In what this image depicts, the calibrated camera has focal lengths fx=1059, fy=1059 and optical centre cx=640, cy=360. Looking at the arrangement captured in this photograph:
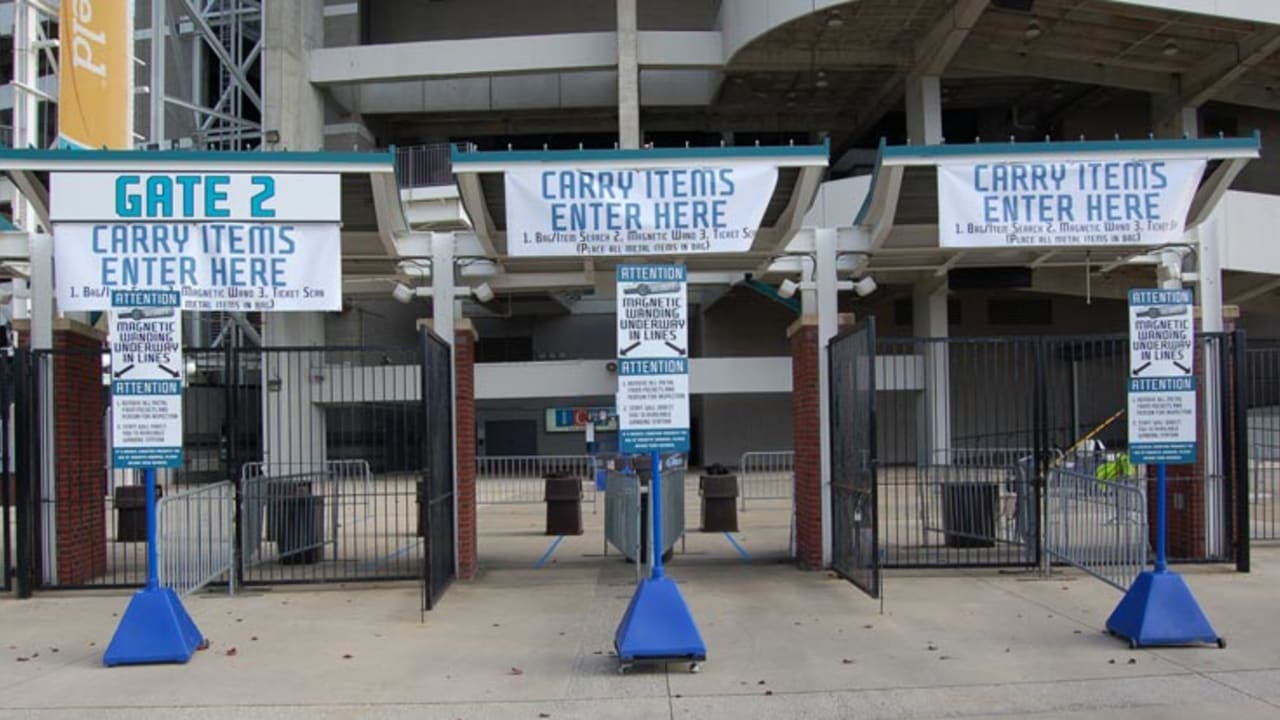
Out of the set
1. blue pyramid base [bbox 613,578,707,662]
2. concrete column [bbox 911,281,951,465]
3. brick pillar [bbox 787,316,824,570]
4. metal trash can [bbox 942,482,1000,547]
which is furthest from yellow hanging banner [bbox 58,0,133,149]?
concrete column [bbox 911,281,951,465]

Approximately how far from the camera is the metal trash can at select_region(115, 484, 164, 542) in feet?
49.0

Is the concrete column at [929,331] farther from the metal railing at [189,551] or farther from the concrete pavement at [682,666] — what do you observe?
the metal railing at [189,551]

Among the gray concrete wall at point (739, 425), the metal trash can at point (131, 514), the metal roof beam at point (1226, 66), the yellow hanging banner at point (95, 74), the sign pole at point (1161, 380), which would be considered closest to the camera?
the sign pole at point (1161, 380)

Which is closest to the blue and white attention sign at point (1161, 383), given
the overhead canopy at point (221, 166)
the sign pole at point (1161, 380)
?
the sign pole at point (1161, 380)

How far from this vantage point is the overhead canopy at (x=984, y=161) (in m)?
10.5

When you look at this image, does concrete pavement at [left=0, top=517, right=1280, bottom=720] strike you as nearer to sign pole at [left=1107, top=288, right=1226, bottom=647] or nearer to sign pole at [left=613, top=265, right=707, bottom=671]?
sign pole at [left=613, top=265, right=707, bottom=671]

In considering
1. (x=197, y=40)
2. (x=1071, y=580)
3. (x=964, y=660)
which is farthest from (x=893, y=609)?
(x=197, y=40)

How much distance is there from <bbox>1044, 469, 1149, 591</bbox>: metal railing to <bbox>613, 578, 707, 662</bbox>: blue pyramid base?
158 inches

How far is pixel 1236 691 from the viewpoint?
22.8 ft

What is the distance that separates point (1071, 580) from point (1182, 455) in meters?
2.84

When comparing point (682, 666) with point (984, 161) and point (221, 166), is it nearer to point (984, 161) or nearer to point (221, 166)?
point (984, 161)

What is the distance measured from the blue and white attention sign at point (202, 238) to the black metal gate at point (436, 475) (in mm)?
1295

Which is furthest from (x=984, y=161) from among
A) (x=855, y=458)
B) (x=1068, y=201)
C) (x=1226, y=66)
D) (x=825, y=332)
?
(x=1226, y=66)

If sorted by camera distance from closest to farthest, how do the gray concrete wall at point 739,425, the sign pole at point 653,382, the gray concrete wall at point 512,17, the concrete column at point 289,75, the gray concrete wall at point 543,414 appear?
the sign pole at point 653,382, the concrete column at point 289,75, the gray concrete wall at point 512,17, the gray concrete wall at point 739,425, the gray concrete wall at point 543,414
